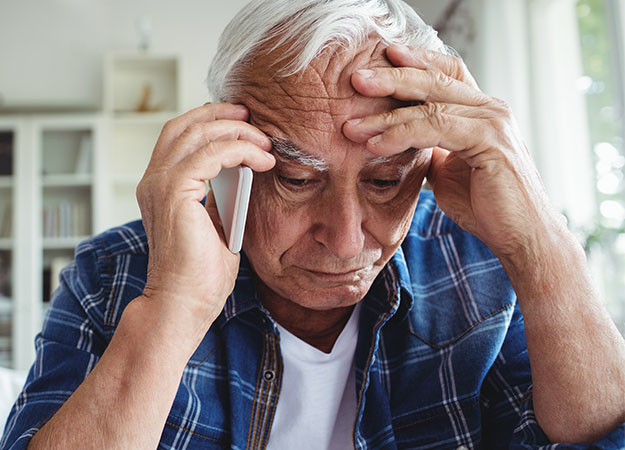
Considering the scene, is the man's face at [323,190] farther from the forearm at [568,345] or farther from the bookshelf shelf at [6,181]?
the bookshelf shelf at [6,181]

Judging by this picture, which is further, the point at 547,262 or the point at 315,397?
the point at 315,397

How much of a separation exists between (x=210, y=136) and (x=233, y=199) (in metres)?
0.10

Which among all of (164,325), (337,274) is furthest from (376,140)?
(164,325)

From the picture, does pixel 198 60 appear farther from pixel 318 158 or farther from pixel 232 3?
pixel 318 158

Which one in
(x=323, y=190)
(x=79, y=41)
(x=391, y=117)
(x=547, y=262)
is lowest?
(x=547, y=262)

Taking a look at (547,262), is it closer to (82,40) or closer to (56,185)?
(56,185)

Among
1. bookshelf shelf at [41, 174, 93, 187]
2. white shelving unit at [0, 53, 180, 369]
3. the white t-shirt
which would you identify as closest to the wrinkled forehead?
the white t-shirt

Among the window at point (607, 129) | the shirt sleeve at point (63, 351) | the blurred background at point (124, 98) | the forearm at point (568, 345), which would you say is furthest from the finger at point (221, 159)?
the blurred background at point (124, 98)

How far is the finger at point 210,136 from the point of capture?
2.96ft

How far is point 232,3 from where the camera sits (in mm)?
4785

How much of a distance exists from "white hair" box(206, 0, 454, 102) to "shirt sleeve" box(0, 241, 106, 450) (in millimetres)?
430

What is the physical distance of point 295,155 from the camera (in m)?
0.89

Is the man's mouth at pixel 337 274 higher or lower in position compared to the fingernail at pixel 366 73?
lower

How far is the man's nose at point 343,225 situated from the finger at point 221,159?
114 mm
